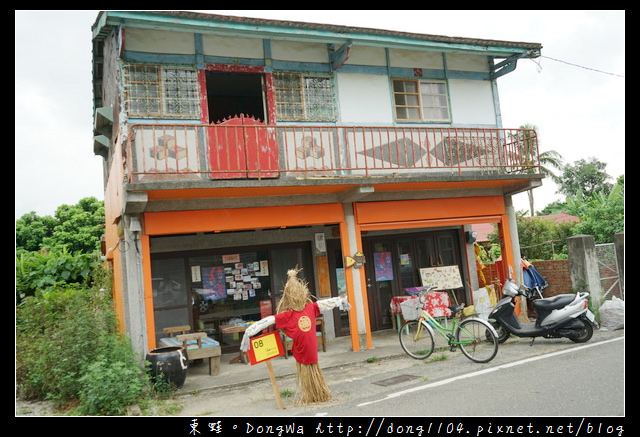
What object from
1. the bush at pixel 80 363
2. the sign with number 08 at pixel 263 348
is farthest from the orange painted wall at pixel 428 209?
the bush at pixel 80 363

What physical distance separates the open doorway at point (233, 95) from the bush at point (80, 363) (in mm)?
5777

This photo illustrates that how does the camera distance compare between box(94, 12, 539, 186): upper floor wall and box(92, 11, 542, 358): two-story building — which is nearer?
box(92, 11, 542, 358): two-story building

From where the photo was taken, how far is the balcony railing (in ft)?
28.9

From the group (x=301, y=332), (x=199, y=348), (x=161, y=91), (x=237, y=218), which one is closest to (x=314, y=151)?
(x=237, y=218)

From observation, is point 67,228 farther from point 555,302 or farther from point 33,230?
point 555,302

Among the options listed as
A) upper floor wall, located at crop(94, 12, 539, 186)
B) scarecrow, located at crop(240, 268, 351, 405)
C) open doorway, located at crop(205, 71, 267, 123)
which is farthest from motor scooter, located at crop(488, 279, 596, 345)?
open doorway, located at crop(205, 71, 267, 123)

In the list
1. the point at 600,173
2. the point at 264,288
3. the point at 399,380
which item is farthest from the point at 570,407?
the point at 600,173

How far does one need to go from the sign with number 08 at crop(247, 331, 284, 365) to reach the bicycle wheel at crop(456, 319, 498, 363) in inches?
133

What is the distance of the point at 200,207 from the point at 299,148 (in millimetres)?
2168

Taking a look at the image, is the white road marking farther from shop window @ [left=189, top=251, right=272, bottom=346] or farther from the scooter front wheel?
shop window @ [left=189, top=251, right=272, bottom=346]

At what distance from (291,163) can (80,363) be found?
15.8 feet

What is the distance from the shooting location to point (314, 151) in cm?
988

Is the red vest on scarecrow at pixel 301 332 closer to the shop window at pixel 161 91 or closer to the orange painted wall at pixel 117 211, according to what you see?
the orange painted wall at pixel 117 211

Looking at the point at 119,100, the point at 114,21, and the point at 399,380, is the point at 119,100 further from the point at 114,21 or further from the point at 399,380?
the point at 399,380
